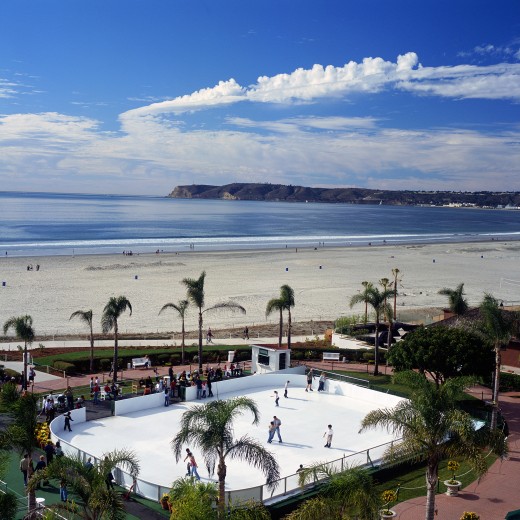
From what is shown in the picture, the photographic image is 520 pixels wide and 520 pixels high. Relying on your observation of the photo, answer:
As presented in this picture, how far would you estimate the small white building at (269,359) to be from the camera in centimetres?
2825

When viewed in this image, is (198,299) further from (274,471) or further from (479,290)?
(479,290)

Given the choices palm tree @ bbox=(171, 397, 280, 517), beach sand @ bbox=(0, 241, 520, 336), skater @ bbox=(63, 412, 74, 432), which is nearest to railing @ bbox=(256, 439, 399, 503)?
palm tree @ bbox=(171, 397, 280, 517)

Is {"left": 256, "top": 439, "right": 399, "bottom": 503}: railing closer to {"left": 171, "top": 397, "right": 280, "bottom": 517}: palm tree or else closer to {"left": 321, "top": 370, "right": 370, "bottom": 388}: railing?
{"left": 171, "top": 397, "right": 280, "bottom": 517}: palm tree

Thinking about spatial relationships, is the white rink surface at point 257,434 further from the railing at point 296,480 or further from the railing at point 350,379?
the railing at point 296,480

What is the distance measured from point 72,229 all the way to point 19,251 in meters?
43.1

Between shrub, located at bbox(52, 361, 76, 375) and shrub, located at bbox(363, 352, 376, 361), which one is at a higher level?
shrub, located at bbox(52, 361, 76, 375)

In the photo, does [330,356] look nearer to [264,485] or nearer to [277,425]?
[277,425]

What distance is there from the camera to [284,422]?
22.4 meters

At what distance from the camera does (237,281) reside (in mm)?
60250

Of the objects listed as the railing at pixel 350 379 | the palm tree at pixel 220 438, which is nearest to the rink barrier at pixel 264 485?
the railing at pixel 350 379

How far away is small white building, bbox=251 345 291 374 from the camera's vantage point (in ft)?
92.7

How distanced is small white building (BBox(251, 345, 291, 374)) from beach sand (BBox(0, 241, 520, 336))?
44.6 feet

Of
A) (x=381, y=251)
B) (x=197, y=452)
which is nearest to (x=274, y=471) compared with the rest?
(x=197, y=452)

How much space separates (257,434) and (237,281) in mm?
39621
